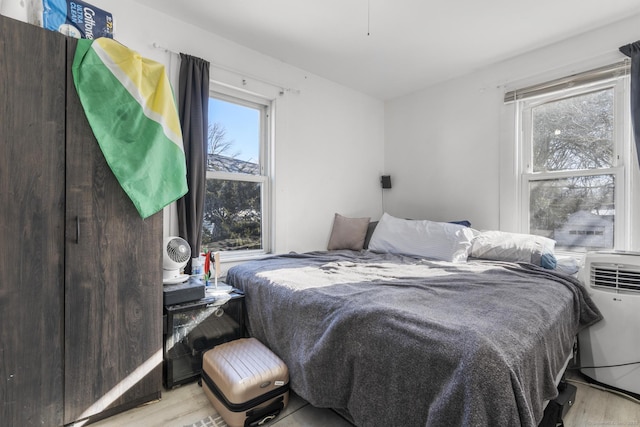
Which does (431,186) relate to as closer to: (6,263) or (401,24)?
(401,24)

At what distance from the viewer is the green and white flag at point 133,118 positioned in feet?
4.69

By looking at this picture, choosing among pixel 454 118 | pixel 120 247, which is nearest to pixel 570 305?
pixel 454 118

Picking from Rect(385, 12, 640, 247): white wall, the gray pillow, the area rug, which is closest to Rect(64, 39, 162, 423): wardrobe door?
the area rug

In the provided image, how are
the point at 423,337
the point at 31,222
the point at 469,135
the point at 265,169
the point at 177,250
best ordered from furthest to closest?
the point at 469,135
the point at 265,169
the point at 177,250
the point at 31,222
the point at 423,337

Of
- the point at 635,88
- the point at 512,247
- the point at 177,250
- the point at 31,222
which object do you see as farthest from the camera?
the point at 512,247

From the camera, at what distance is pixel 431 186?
11.1ft

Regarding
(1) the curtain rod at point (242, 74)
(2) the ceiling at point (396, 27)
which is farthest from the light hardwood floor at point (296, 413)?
(2) the ceiling at point (396, 27)

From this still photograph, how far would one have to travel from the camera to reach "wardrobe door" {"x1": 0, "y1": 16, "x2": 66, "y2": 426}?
4.08 ft

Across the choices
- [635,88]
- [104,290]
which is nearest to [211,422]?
[104,290]

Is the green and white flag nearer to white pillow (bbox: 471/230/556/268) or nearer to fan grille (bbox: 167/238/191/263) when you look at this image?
fan grille (bbox: 167/238/191/263)

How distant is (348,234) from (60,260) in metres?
2.34

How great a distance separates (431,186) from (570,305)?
1961mm

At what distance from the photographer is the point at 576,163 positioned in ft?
8.20

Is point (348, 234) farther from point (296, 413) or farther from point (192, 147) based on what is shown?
point (296, 413)
